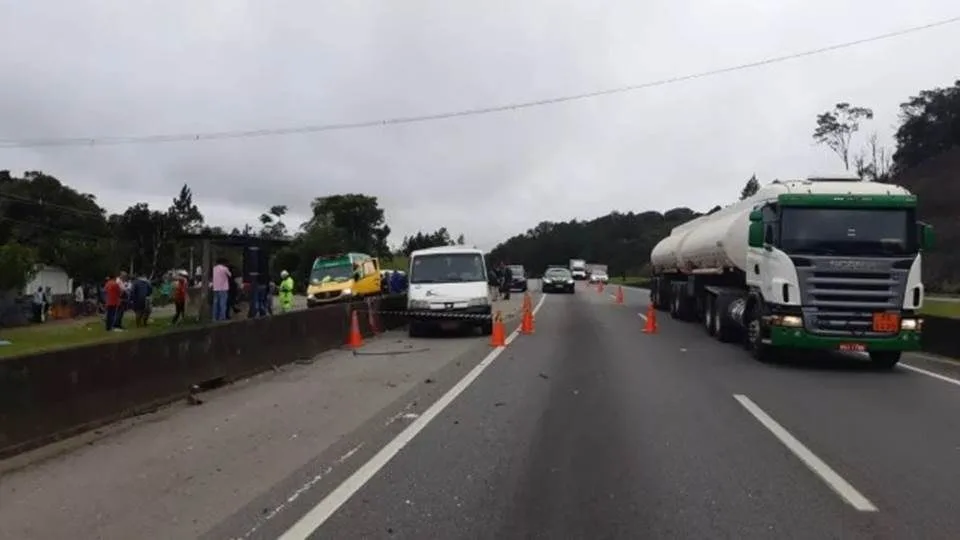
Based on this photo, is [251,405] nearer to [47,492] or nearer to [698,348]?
[47,492]

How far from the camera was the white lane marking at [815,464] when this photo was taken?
6.70m

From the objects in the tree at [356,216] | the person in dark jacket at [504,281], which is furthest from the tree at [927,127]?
the person in dark jacket at [504,281]

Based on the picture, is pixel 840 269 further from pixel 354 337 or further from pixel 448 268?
pixel 448 268

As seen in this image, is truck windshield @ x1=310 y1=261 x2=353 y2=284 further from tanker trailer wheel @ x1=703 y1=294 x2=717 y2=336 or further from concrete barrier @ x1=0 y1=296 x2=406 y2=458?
concrete barrier @ x1=0 y1=296 x2=406 y2=458

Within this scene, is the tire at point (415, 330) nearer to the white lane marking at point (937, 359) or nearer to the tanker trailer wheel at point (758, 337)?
the tanker trailer wheel at point (758, 337)

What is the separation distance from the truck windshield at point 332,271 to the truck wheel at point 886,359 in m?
21.9

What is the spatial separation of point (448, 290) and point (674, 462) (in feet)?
50.2

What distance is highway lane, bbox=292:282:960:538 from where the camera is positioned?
6.13 m

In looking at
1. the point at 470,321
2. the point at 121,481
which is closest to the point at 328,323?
the point at 470,321

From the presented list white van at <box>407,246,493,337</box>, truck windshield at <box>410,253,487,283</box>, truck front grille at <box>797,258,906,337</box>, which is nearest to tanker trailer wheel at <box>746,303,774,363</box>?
truck front grille at <box>797,258,906,337</box>

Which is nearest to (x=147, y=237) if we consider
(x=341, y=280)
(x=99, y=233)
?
(x=99, y=233)

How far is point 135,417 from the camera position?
10531mm

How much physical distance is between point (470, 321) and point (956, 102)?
10374cm

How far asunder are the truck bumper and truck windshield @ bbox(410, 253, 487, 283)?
955 cm
